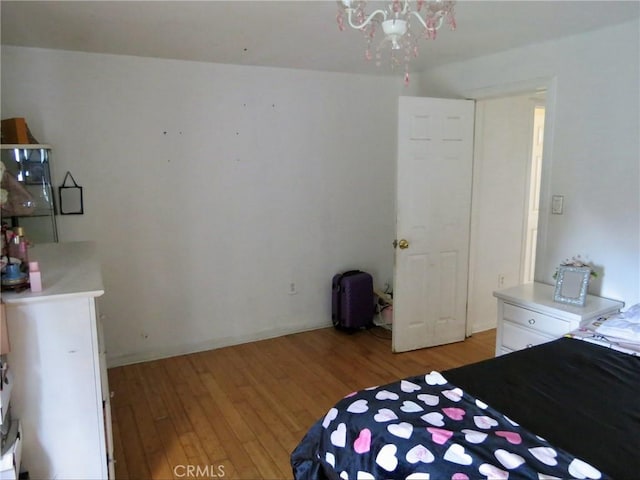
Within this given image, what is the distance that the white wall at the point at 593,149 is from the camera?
263 cm

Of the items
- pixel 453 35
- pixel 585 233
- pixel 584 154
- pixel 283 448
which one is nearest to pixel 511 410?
pixel 283 448

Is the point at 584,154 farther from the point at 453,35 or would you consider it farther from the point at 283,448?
the point at 283,448

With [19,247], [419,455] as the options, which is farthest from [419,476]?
[19,247]

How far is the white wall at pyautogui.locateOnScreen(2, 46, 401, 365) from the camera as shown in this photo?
3.22 meters

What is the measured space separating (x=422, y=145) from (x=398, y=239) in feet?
2.40

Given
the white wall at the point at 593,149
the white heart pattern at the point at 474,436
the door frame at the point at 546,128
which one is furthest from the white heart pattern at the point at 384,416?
the door frame at the point at 546,128

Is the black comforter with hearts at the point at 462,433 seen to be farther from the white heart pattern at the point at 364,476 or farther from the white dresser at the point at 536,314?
the white dresser at the point at 536,314

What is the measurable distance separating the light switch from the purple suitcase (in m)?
1.65

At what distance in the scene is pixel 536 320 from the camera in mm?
2725

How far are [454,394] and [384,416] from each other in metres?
0.30

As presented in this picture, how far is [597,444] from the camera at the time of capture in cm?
138

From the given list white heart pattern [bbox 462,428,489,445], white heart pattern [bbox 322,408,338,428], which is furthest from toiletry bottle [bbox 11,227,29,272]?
white heart pattern [bbox 462,428,489,445]

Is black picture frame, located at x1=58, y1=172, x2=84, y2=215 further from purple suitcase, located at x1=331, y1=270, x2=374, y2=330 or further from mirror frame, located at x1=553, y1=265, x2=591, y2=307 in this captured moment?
mirror frame, located at x1=553, y1=265, x2=591, y2=307

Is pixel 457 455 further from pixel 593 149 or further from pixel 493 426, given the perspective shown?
pixel 593 149
